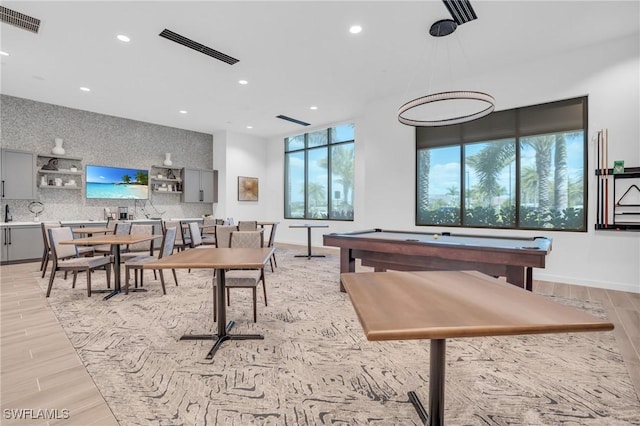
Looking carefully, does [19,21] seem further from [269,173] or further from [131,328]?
[269,173]

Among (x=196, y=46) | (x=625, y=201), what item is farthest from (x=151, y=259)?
(x=625, y=201)

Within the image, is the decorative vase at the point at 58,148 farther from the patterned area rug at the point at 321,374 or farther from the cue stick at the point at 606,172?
the cue stick at the point at 606,172

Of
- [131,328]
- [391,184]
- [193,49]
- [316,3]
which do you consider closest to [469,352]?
[131,328]

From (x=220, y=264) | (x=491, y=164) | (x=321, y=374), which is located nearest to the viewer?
(x=321, y=374)

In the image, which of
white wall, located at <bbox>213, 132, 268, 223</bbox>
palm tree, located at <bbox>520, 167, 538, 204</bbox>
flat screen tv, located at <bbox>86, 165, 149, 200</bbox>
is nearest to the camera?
palm tree, located at <bbox>520, 167, 538, 204</bbox>

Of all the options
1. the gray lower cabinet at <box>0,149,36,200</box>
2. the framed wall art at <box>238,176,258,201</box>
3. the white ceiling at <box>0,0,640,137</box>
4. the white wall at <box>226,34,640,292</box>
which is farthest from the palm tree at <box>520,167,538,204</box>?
the gray lower cabinet at <box>0,149,36,200</box>

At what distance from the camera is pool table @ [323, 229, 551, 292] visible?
10.00 ft

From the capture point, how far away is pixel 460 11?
3785 mm

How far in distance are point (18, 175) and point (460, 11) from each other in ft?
27.8

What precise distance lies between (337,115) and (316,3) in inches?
182

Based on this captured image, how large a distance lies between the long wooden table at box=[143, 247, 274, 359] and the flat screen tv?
A: 631cm

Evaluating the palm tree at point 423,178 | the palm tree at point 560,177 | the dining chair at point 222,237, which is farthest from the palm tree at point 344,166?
the dining chair at point 222,237

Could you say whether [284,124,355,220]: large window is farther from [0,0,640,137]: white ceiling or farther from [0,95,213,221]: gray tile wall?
[0,95,213,221]: gray tile wall

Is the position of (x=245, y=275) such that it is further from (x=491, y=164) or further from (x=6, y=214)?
(x=6, y=214)
